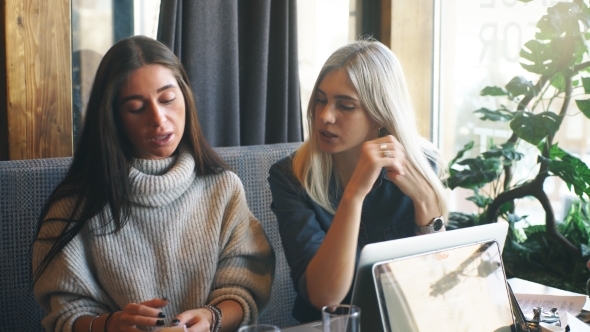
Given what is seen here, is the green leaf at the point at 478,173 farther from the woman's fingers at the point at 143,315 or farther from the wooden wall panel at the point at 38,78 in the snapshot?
the woman's fingers at the point at 143,315

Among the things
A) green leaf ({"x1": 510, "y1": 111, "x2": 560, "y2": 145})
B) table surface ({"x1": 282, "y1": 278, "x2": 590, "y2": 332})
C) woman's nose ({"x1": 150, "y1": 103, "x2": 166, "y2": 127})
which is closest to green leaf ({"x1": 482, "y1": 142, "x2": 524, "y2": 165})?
green leaf ({"x1": 510, "y1": 111, "x2": 560, "y2": 145})

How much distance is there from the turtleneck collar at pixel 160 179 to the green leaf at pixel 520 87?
1657 millimetres

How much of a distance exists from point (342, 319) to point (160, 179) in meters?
0.71

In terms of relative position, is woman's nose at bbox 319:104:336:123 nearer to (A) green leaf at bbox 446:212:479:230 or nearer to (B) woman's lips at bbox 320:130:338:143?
(B) woman's lips at bbox 320:130:338:143

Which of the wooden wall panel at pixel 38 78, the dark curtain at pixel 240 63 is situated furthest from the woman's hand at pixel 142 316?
the dark curtain at pixel 240 63

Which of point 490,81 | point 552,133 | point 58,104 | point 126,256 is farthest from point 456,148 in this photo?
point 126,256

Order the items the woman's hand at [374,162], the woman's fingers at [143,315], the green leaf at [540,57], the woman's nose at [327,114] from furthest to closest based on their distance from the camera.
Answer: the green leaf at [540,57], the woman's nose at [327,114], the woman's hand at [374,162], the woman's fingers at [143,315]

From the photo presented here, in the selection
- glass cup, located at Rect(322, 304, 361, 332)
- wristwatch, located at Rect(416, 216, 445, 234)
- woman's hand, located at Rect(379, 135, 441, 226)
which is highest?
woman's hand, located at Rect(379, 135, 441, 226)

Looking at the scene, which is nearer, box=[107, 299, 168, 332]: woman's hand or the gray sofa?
box=[107, 299, 168, 332]: woman's hand

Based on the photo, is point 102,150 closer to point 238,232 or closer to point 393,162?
point 238,232

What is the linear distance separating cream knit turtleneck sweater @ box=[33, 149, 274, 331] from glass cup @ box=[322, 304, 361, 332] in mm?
554

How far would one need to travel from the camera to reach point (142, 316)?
50.6 inches

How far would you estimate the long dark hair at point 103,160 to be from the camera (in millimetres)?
1518

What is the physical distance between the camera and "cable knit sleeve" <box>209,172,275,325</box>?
1.57 m
